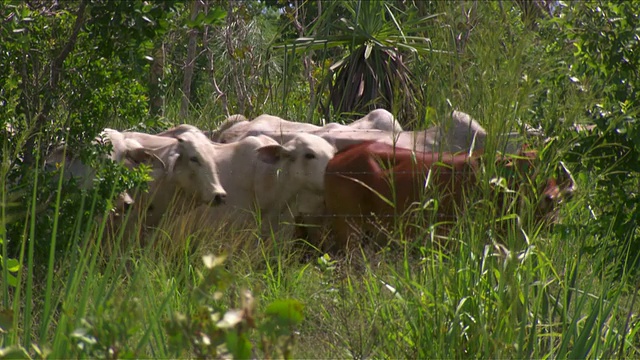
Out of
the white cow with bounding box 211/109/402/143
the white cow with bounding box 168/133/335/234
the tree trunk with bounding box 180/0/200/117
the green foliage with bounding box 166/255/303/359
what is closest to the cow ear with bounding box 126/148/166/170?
the white cow with bounding box 168/133/335/234

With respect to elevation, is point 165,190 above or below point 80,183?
below

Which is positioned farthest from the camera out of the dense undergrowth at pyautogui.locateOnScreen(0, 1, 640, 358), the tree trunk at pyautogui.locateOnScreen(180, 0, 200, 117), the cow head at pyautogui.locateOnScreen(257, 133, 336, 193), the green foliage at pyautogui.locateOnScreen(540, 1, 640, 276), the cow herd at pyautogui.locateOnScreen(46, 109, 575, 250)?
the tree trunk at pyautogui.locateOnScreen(180, 0, 200, 117)

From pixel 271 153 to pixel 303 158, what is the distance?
221 mm

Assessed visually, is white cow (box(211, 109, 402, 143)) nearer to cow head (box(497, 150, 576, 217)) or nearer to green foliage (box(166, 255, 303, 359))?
cow head (box(497, 150, 576, 217))

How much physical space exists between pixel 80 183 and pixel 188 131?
1554mm

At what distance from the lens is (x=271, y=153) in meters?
5.86

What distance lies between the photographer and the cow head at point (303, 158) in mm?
5746

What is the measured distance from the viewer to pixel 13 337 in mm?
Answer: 2182

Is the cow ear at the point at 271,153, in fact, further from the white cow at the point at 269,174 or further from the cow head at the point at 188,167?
the cow head at the point at 188,167

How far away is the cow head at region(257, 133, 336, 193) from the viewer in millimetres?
5746

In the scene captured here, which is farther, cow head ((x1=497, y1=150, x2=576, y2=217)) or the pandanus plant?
the pandanus plant

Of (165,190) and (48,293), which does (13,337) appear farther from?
(165,190)

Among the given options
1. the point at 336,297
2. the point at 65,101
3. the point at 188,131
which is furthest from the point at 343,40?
the point at 336,297

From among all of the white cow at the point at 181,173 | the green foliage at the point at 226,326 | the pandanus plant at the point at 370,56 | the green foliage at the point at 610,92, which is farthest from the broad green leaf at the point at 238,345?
the pandanus plant at the point at 370,56
